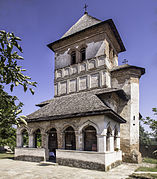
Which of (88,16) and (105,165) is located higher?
(88,16)

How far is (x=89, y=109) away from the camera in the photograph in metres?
10.8

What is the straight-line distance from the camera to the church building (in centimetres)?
1060

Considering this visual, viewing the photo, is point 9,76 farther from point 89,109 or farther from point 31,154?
point 31,154

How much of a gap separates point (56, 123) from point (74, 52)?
849cm

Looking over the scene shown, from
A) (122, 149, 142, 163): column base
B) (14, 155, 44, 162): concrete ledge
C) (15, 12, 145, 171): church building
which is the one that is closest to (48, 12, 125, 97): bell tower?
(15, 12, 145, 171): church building

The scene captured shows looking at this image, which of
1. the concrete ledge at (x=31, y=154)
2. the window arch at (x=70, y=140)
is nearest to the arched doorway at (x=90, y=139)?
the window arch at (x=70, y=140)

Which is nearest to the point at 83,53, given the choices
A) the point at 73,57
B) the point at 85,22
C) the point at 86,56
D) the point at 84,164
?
the point at 86,56

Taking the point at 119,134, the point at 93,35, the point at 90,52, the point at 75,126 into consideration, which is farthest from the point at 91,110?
the point at 93,35

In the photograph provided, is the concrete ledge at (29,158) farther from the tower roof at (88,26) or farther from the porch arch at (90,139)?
the tower roof at (88,26)

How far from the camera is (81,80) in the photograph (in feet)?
52.3

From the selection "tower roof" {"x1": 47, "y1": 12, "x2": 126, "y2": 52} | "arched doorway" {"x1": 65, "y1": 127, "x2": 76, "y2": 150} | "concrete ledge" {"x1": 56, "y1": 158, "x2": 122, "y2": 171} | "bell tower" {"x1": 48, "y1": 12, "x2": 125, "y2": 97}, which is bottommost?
"concrete ledge" {"x1": 56, "y1": 158, "x2": 122, "y2": 171}

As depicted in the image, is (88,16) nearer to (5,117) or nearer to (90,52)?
(90,52)

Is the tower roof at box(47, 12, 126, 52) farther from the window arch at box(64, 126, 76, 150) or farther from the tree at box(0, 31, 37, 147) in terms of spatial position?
the tree at box(0, 31, 37, 147)

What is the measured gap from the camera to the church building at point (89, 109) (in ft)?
34.8
